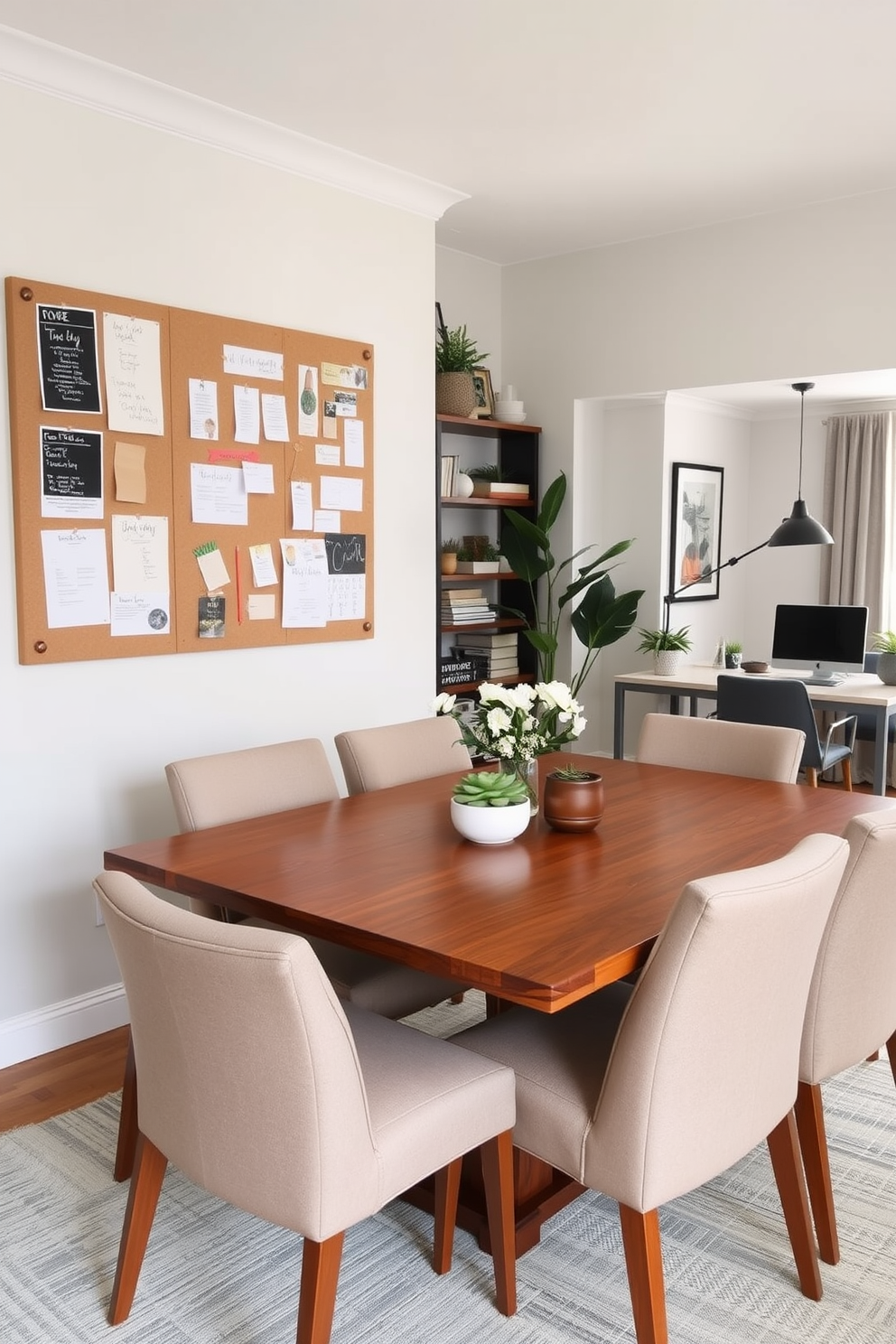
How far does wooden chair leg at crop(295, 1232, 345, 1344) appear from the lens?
5.33 ft

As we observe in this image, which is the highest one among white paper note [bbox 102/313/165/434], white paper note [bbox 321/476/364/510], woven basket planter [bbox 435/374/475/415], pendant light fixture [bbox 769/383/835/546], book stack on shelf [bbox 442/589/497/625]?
woven basket planter [bbox 435/374/475/415]

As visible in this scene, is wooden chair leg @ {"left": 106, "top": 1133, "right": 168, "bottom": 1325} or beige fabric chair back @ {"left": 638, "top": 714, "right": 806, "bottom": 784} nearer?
wooden chair leg @ {"left": 106, "top": 1133, "right": 168, "bottom": 1325}

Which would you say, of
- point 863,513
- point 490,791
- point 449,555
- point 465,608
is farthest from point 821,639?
point 490,791

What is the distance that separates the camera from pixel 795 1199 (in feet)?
6.57

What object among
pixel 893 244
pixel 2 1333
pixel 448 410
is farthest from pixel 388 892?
pixel 893 244

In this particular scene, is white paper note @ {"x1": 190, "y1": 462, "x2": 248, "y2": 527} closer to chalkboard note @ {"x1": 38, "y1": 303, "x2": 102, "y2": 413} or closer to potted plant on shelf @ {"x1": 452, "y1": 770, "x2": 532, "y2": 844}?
chalkboard note @ {"x1": 38, "y1": 303, "x2": 102, "y2": 413}

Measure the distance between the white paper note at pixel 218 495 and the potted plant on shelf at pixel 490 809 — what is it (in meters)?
1.50

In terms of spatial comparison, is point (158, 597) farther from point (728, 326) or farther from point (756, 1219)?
point (728, 326)

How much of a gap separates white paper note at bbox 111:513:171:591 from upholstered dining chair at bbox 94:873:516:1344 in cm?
164

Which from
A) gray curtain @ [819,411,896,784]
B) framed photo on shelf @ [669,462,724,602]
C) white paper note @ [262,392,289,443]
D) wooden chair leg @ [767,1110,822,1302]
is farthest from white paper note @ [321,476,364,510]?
gray curtain @ [819,411,896,784]

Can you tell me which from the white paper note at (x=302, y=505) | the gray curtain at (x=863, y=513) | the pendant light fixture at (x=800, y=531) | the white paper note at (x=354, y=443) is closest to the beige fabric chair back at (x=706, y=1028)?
the white paper note at (x=302, y=505)

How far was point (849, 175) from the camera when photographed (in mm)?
4078

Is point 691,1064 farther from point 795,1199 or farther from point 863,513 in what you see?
point 863,513

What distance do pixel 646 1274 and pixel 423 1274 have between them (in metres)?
0.58
